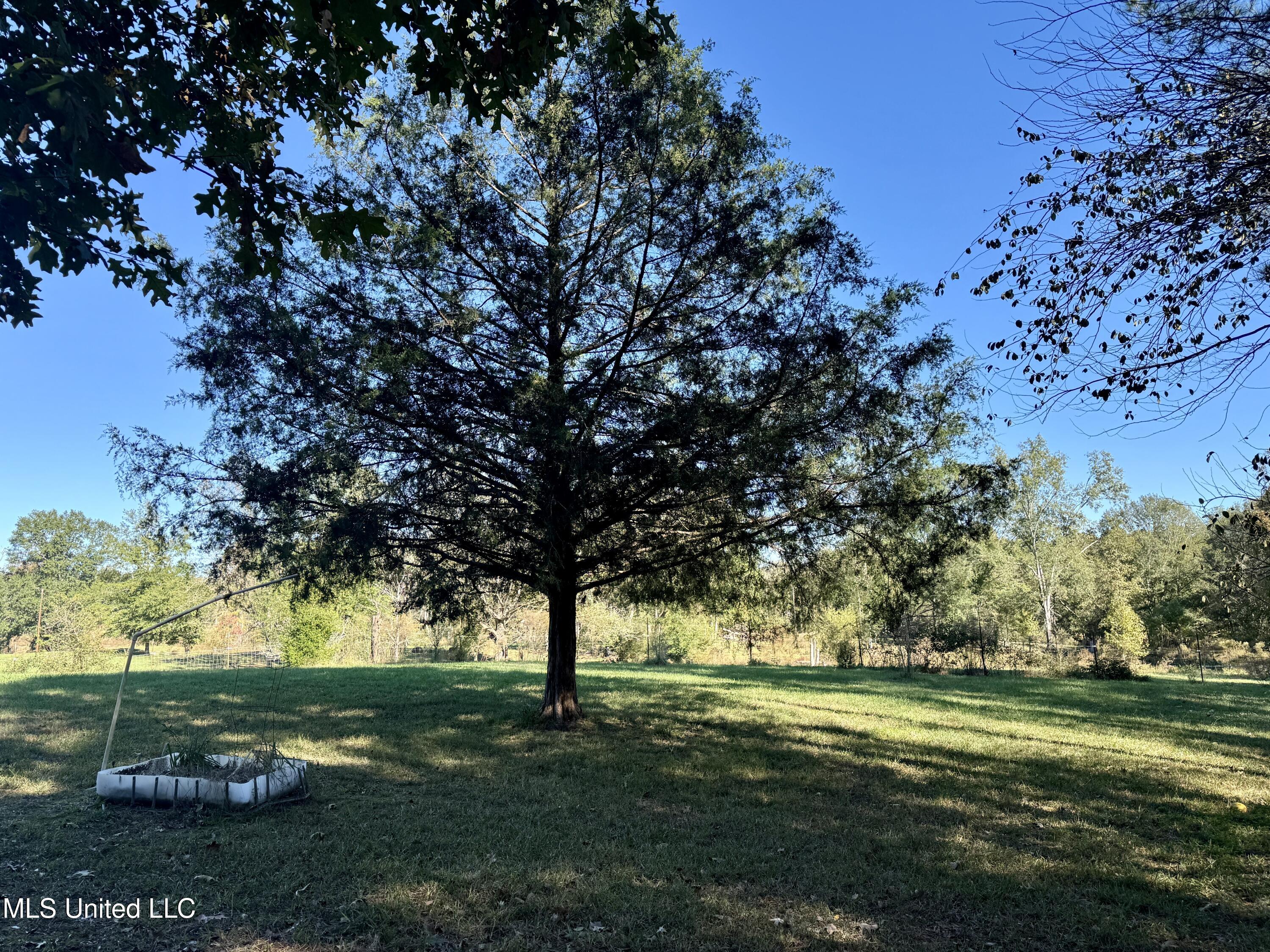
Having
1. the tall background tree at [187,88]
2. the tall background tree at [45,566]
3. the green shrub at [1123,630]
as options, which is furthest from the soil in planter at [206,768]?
the tall background tree at [45,566]

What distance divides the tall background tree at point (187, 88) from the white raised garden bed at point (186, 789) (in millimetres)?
4073

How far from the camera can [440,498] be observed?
8.71 metres

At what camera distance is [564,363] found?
359 inches

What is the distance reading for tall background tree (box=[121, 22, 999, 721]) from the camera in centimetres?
808

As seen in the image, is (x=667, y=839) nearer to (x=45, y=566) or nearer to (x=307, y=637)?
(x=307, y=637)

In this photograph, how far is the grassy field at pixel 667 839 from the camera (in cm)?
394

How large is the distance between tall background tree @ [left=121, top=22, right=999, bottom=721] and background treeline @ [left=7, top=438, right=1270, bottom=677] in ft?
4.34

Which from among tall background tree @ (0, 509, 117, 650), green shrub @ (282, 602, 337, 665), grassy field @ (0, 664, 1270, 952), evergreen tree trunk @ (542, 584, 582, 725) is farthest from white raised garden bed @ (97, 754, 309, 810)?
tall background tree @ (0, 509, 117, 650)

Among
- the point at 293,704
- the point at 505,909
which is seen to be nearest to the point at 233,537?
the point at 293,704

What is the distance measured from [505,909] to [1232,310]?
6232 millimetres

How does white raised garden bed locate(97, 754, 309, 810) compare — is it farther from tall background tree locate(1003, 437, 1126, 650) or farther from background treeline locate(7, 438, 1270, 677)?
tall background tree locate(1003, 437, 1126, 650)

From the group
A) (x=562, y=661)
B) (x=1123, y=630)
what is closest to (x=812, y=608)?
(x=562, y=661)

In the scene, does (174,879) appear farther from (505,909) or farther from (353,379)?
(353,379)

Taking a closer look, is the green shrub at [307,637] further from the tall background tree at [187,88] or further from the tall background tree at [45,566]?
the tall background tree at [187,88]
